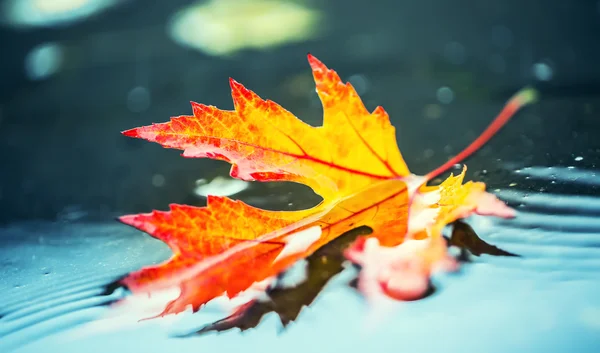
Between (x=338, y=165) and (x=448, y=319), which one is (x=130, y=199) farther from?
(x=448, y=319)

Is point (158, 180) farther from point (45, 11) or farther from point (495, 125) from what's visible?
point (45, 11)

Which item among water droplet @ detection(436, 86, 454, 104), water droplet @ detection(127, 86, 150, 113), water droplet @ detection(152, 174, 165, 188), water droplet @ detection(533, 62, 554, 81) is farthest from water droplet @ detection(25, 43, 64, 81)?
water droplet @ detection(533, 62, 554, 81)

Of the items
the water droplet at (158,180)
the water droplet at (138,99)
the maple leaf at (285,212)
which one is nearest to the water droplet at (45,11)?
the water droplet at (138,99)

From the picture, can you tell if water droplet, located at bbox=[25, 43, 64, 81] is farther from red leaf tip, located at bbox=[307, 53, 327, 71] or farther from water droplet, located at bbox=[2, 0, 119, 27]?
red leaf tip, located at bbox=[307, 53, 327, 71]

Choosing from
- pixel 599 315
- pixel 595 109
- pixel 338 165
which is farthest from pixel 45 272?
pixel 595 109

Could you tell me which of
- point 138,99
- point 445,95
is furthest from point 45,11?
point 445,95

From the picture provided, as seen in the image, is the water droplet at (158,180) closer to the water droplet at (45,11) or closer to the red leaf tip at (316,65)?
the red leaf tip at (316,65)

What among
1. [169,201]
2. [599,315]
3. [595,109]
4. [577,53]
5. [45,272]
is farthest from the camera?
[577,53]
